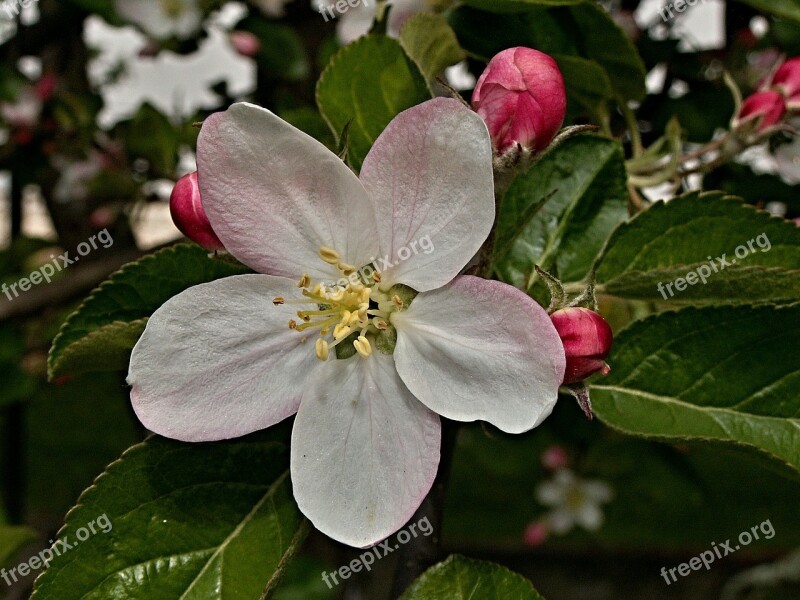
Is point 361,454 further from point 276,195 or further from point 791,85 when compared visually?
point 791,85

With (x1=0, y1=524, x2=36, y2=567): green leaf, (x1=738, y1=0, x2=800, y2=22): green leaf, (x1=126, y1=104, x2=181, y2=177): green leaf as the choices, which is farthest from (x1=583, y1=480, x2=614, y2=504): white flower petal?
(x1=738, y1=0, x2=800, y2=22): green leaf

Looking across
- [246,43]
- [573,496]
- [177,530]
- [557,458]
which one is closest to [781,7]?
[177,530]

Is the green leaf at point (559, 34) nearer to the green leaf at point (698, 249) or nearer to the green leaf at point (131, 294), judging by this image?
the green leaf at point (698, 249)

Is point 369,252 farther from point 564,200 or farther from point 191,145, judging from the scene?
point 191,145

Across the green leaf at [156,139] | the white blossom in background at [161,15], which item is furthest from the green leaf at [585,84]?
the white blossom in background at [161,15]

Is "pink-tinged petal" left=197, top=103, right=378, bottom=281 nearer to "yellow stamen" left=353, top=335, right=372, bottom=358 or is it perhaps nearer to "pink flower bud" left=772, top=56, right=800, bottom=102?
"yellow stamen" left=353, top=335, right=372, bottom=358

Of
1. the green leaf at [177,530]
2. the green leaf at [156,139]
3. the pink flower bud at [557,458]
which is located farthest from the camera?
the pink flower bud at [557,458]
